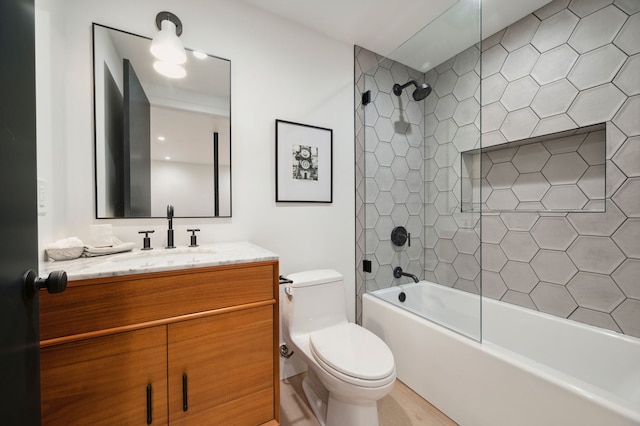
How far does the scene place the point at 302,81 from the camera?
178 centimetres

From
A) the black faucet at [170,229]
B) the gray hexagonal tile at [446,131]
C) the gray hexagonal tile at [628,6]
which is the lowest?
the black faucet at [170,229]

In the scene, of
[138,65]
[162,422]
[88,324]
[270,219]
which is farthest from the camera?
[270,219]

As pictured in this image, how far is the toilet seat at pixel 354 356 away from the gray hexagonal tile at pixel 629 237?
1.41m

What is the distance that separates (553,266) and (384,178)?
1.25 metres

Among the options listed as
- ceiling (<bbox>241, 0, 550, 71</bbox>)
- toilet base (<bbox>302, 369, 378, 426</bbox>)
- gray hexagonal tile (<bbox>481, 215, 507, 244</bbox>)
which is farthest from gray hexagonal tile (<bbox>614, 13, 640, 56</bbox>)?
toilet base (<bbox>302, 369, 378, 426</bbox>)

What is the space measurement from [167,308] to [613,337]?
7.32 ft

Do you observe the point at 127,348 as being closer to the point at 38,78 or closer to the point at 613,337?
the point at 38,78

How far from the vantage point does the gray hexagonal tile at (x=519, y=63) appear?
169cm

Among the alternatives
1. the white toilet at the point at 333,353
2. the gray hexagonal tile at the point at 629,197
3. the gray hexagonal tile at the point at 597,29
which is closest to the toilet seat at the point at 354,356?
the white toilet at the point at 333,353

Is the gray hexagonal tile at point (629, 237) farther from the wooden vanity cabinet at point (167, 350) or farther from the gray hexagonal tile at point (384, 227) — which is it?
the wooden vanity cabinet at point (167, 350)

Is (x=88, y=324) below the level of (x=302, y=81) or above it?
below

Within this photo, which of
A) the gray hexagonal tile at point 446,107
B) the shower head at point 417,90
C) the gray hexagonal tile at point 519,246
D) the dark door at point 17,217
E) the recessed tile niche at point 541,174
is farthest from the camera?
the shower head at point 417,90

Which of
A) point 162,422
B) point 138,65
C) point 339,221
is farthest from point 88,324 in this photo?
point 339,221

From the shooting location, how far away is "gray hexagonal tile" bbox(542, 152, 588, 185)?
1.55 metres
